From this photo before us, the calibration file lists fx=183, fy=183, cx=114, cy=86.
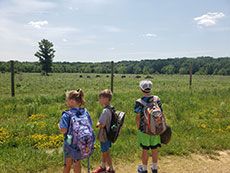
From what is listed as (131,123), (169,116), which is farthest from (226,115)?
(131,123)

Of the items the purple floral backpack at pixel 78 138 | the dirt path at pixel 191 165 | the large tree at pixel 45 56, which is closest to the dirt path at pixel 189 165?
the dirt path at pixel 191 165

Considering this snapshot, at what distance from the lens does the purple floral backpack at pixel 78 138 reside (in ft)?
8.89

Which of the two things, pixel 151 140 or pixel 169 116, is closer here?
pixel 151 140

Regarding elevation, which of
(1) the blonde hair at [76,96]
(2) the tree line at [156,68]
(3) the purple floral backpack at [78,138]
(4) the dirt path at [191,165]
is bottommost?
(4) the dirt path at [191,165]

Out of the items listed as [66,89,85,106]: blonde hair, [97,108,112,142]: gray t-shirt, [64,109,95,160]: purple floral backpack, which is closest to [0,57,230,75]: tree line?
[97,108,112,142]: gray t-shirt

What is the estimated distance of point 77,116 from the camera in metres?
2.84

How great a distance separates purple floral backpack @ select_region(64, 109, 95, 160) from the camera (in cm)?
271

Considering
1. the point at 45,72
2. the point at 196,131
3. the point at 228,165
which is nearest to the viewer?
the point at 228,165

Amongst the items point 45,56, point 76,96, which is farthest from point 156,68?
point 76,96

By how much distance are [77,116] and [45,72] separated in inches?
2391

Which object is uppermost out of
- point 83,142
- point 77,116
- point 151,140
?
point 77,116

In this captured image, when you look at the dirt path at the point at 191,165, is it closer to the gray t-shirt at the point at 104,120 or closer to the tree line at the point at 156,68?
the gray t-shirt at the point at 104,120

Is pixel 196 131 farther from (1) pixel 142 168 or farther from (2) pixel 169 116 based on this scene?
(1) pixel 142 168

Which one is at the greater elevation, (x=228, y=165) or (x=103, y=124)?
(x=103, y=124)
